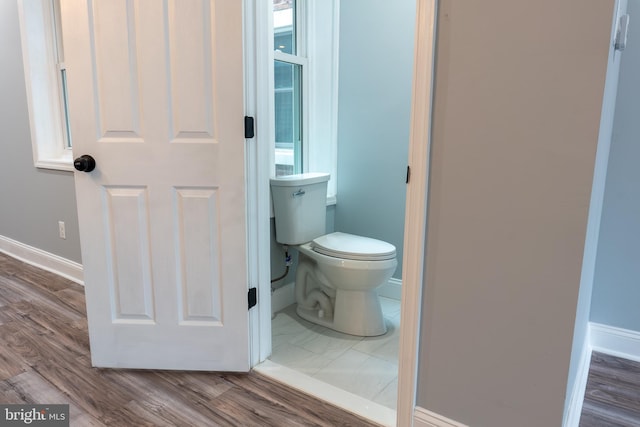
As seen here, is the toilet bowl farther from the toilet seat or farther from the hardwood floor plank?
the hardwood floor plank

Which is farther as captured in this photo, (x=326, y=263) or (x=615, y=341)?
(x=326, y=263)

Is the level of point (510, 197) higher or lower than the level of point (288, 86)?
lower

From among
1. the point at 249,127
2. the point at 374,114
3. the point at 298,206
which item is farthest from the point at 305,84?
the point at 249,127

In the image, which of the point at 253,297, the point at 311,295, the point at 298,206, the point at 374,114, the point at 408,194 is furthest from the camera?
the point at 374,114

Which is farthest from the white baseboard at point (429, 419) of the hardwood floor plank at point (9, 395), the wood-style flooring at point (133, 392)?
the hardwood floor plank at point (9, 395)

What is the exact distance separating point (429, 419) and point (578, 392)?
0.66 metres

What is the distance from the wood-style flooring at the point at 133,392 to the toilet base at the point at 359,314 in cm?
60

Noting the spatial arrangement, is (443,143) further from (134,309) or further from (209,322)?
(134,309)

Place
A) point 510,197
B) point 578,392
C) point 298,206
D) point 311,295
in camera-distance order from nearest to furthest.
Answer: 1. point 510,197
2. point 578,392
3. point 298,206
4. point 311,295

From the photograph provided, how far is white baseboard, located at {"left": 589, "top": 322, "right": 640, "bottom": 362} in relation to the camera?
1.91m

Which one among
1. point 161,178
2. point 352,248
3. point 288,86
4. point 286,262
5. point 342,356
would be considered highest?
point 288,86

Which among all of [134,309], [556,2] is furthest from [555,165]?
[134,309]

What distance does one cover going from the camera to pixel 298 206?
7.43 ft

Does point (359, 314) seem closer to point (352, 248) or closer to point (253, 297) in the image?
point (352, 248)
